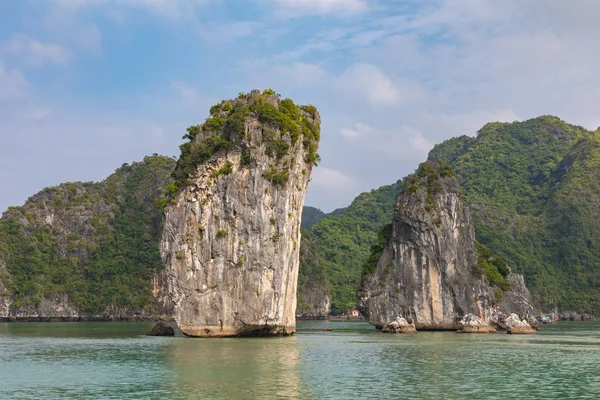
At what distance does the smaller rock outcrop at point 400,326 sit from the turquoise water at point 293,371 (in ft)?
74.7

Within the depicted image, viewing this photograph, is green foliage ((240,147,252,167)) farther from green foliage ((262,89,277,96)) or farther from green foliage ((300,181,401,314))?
green foliage ((300,181,401,314))

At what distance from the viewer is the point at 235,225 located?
178 feet

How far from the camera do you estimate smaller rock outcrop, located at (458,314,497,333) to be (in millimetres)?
72000

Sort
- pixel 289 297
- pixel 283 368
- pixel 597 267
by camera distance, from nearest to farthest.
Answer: pixel 283 368 → pixel 289 297 → pixel 597 267

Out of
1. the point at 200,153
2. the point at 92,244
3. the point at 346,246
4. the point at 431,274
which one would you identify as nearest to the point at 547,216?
the point at 346,246

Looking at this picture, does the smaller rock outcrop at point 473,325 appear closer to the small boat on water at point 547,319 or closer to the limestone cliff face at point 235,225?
the limestone cliff face at point 235,225

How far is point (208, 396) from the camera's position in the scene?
80.0 feet

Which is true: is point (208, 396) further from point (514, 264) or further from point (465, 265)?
point (514, 264)

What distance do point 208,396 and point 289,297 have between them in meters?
32.8

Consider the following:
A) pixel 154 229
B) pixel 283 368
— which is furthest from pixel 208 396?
pixel 154 229

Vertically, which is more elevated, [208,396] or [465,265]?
[465,265]

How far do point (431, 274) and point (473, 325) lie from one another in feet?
21.4

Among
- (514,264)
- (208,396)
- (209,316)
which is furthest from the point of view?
(514,264)

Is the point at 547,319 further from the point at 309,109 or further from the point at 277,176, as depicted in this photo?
the point at 277,176
